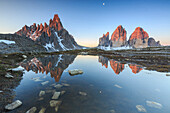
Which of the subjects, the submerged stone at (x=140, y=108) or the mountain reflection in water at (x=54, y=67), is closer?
the submerged stone at (x=140, y=108)

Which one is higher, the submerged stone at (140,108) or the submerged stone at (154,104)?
the submerged stone at (140,108)

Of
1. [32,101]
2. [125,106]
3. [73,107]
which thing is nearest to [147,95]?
[125,106]

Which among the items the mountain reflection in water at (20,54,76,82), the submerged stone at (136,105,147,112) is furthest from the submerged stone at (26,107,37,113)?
the submerged stone at (136,105,147,112)

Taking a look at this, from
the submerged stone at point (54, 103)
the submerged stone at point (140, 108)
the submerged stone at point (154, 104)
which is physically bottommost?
the submerged stone at point (154, 104)

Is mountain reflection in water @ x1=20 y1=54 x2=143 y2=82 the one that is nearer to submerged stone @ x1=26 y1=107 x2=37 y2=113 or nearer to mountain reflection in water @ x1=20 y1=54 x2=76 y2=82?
mountain reflection in water @ x1=20 y1=54 x2=76 y2=82

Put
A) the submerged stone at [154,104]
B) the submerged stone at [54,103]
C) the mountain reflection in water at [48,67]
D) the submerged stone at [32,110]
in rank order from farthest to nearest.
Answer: the mountain reflection in water at [48,67] < the submerged stone at [154,104] < the submerged stone at [54,103] < the submerged stone at [32,110]

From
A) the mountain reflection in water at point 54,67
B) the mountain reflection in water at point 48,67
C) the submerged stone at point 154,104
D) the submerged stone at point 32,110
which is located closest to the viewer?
the submerged stone at point 32,110

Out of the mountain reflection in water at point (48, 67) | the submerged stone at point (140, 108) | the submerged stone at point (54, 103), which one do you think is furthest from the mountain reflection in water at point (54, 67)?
the submerged stone at point (140, 108)

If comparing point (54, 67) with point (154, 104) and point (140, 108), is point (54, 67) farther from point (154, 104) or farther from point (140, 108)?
point (154, 104)

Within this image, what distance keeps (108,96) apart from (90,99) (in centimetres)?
217

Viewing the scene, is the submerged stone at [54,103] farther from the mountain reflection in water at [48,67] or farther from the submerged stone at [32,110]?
the mountain reflection in water at [48,67]

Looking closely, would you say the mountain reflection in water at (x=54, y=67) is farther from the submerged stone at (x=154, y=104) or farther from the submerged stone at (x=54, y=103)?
the submerged stone at (x=154, y=104)

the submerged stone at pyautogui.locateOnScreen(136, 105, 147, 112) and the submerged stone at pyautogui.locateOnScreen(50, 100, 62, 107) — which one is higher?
the submerged stone at pyautogui.locateOnScreen(50, 100, 62, 107)

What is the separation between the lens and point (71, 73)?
1644 centimetres
